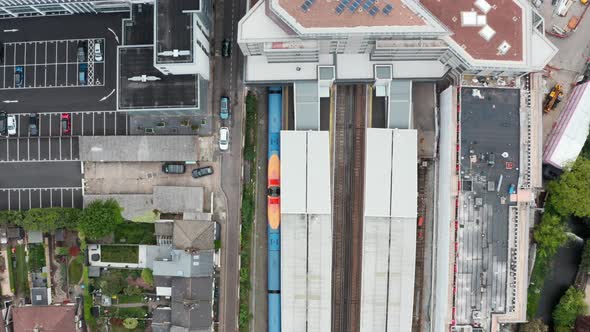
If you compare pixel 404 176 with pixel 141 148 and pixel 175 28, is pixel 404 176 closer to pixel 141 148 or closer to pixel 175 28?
pixel 175 28

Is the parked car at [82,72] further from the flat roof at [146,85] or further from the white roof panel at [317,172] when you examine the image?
the white roof panel at [317,172]

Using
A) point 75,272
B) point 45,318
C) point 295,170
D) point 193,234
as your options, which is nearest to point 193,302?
point 193,234

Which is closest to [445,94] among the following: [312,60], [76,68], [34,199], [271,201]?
[312,60]

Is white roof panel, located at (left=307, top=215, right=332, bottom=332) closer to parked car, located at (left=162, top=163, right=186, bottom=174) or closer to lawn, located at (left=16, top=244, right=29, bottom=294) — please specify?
parked car, located at (left=162, top=163, right=186, bottom=174)

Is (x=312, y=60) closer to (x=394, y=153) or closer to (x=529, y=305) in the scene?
(x=394, y=153)

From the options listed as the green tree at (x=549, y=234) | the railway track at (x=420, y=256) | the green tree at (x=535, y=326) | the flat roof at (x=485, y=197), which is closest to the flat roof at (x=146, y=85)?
the railway track at (x=420, y=256)

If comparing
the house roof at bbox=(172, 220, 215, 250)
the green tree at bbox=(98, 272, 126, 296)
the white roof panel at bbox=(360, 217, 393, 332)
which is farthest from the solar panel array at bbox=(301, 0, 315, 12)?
the green tree at bbox=(98, 272, 126, 296)

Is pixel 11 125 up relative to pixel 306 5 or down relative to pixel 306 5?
down
